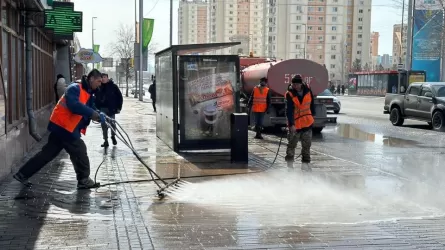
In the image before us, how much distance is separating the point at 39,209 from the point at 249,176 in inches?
149

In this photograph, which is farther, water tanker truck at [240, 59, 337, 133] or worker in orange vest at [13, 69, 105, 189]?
water tanker truck at [240, 59, 337, 133]

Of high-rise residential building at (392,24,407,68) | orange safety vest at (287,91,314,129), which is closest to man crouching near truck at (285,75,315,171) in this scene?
orange safety vest at (287,91,314,129)

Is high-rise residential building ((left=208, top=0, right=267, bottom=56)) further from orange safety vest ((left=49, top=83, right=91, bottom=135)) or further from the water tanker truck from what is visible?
orange safety vest ((left=49, top=83, right=91, bottom=135))

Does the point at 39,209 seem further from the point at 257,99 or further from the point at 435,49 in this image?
the point at 435,49

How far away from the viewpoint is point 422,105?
19.7 metres

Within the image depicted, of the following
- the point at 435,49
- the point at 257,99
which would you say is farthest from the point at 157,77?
the point at 435,49

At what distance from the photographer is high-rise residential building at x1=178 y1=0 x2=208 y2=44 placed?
138 meters

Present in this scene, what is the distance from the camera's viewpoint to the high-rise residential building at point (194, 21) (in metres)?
138

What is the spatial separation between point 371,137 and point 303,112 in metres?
6.13

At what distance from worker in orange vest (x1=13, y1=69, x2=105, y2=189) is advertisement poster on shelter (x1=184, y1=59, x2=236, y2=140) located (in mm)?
4133

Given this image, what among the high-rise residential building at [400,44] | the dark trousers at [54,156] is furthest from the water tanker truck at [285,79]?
the high-rise residential building at [400,44]

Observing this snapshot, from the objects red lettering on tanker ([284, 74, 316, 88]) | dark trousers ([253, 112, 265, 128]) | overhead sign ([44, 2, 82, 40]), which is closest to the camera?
overhead sign ([44, 2, 82, 40])

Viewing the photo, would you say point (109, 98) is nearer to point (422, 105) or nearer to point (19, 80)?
point (19, 80)

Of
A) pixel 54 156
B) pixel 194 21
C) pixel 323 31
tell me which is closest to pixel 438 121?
pixel 54 156
